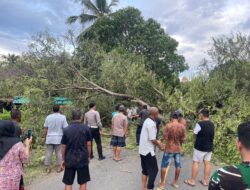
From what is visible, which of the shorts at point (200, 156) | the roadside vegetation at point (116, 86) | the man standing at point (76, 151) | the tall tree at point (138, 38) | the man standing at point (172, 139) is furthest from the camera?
the tall tree at point (138, 38)

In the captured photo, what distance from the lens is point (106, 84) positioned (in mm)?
14289

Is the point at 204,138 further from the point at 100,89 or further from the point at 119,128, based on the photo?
the point at 100,89

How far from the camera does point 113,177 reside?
25.3 feet

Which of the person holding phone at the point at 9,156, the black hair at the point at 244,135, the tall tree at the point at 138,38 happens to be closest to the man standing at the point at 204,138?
the person holding phone at the point at 9,156

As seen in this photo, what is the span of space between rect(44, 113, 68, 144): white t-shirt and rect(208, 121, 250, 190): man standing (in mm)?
6056

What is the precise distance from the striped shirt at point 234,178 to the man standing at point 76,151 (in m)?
3.52

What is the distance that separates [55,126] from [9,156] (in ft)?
12.0

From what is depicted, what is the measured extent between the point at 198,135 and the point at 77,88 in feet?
26.4

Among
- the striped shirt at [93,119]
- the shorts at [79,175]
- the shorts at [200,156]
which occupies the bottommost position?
the shorts at [79,175]

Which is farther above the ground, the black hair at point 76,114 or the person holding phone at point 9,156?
the black hair at point 76,114

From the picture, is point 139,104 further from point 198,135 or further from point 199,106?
point 198,135

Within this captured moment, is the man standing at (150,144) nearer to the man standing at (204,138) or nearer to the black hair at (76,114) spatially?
the man standing at (204,138)

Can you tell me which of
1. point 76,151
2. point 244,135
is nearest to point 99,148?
point 76,151

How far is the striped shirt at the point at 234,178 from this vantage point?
2.14 m
